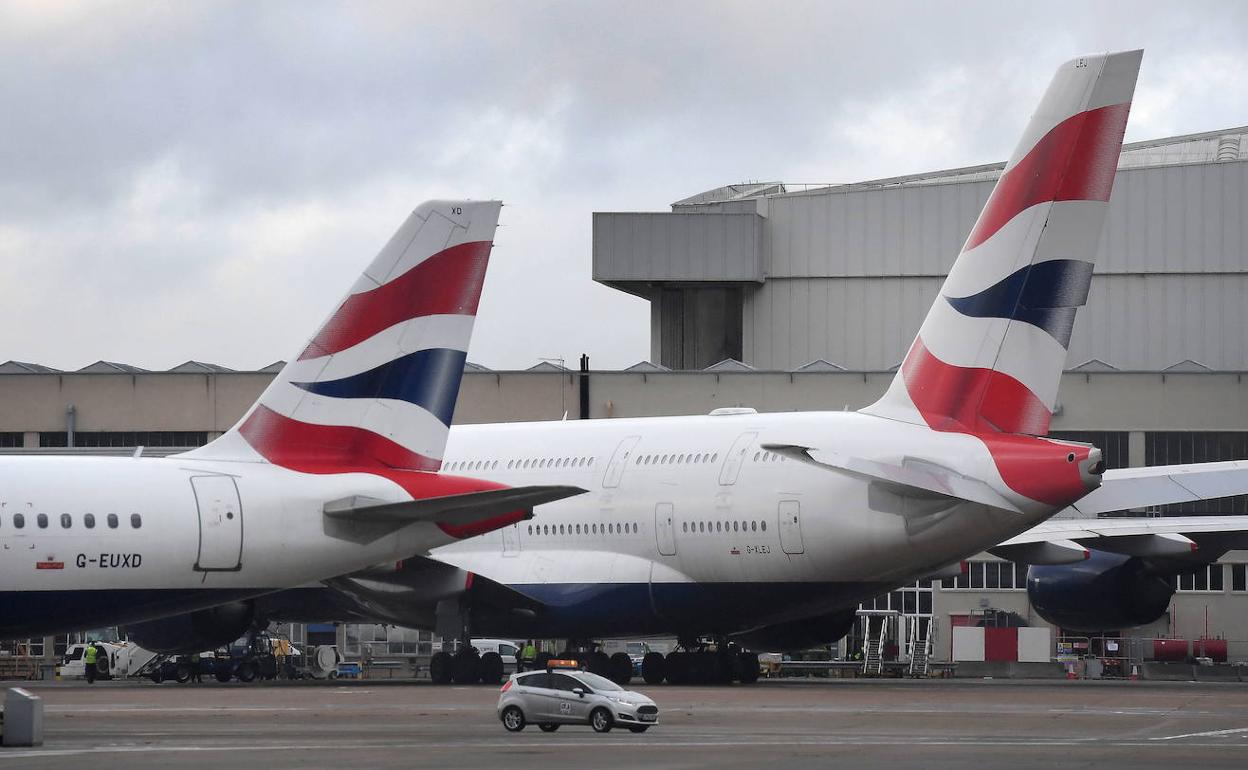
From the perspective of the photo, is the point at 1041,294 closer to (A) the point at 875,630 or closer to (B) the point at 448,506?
(B) the point at 448,506

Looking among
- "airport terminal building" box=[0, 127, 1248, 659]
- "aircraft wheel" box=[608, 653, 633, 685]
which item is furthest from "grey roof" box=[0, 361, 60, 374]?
"aircraft wheel" box=[608, 653, 633, 685]

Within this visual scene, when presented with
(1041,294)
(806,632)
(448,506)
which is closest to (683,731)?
(448,506)

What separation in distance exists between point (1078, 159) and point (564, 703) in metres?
12.2

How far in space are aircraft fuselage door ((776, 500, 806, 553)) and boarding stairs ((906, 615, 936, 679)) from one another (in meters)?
16.4

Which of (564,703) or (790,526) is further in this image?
(790,526)

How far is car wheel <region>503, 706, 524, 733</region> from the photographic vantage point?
22922mm

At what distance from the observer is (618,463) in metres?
34.4

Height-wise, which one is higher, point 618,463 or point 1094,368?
point 1094,368

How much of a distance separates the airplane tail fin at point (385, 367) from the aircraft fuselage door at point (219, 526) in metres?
0.89

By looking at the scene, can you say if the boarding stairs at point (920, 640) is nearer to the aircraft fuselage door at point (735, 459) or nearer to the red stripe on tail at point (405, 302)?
the aircraft fuselage door at point (735, 459)

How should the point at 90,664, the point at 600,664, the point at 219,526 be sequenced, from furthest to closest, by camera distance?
the point at 90,664
the point at 600,664
the point at 219,526

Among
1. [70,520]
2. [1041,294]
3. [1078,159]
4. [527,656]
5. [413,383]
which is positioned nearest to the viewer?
[70,520]

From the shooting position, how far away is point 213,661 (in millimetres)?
42875

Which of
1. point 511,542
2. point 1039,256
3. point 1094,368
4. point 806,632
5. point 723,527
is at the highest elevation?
point 1094,368
